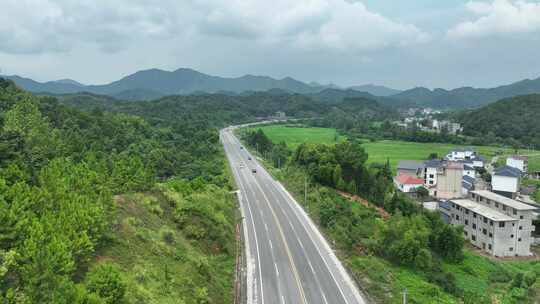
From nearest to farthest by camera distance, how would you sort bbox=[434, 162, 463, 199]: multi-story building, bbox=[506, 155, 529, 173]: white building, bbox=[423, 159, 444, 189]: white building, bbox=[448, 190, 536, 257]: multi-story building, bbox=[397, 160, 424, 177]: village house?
bbox=[448, 190, 536, 257]: multi-story building, bbox=[434, 162, 463, 199]: multi-story building, bbox=[423, 159, 444, 189]: white building, bbox=[397, 160, 424, 177]: village house, bbox=[506, 155, 529, 173]: white building

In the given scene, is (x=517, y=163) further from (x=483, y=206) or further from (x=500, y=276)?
(x=500, y=276)

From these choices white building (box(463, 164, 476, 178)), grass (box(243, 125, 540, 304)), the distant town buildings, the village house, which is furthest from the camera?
white building (box(463, 164, 476, 178))

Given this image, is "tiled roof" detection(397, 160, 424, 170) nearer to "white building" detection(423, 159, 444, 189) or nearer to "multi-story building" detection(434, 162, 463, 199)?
"white building" detection(423, 159, 444, 189)

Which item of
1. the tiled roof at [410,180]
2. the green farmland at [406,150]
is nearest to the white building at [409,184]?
the tiled roof at [410,180]

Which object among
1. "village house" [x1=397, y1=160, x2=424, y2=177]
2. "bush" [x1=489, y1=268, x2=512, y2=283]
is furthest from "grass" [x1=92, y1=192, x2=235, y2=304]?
"village house" [x1=397, y1=160, x2=424, y2=177]

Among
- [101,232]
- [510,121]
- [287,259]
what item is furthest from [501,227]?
[510,121]

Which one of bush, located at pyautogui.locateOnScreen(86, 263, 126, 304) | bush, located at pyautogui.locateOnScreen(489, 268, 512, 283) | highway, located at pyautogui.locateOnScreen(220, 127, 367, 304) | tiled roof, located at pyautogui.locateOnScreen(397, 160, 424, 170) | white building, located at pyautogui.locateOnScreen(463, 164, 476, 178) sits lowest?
bush, located at pyautogui.locateOnScreen(489, 268, 512, 283)
